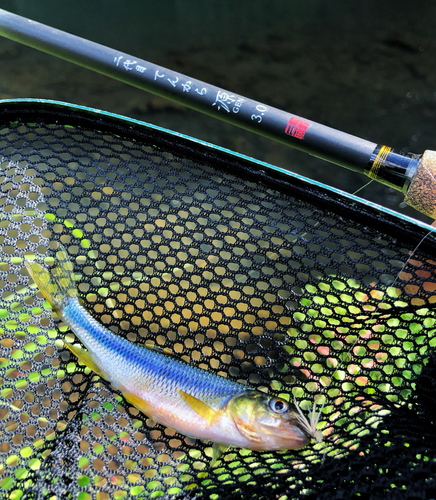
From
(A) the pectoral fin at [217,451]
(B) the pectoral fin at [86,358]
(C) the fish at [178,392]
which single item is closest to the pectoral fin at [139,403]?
(C) the fish at [178,392]

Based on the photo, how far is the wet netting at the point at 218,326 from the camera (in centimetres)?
113

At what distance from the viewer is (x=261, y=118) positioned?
1340 mm

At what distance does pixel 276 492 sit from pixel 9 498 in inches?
29.5

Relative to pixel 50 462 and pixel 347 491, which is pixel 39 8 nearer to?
pixel 50 462

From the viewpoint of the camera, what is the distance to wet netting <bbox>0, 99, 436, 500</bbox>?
113 cm

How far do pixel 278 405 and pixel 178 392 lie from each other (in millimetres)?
297

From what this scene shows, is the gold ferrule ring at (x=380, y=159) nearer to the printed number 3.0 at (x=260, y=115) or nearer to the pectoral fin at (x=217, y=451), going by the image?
the printed number 3.0 at (x=260, y=115)

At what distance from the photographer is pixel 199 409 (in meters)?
1.21

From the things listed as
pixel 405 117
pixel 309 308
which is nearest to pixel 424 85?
pixel 405 117

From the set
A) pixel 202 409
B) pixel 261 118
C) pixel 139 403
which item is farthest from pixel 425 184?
pixel 139 403

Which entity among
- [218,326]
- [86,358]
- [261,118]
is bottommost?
[86,358]

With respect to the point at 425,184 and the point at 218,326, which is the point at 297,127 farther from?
the point at 218,326

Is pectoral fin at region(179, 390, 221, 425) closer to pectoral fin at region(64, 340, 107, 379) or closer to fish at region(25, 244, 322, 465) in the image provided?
fish at region(25, 244, 322, 465)

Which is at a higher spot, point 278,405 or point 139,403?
point 278,405
